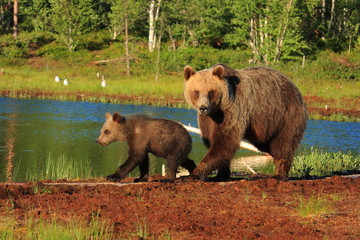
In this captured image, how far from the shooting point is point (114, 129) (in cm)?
980

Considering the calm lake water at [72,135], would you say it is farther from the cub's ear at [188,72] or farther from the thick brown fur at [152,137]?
the cub's ear at [188,72]

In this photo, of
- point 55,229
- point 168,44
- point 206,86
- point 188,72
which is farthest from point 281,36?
point 55,229

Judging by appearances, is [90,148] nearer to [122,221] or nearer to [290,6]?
[122,221]

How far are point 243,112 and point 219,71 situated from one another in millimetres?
811

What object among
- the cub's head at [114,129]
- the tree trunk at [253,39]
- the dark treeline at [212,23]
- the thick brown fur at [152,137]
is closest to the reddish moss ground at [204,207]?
the thick brown fur at [152,137]

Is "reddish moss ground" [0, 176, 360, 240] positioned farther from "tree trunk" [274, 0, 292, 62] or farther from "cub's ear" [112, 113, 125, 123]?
"tree trunk" [274, 0, 292, 62]

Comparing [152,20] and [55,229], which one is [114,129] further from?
[152,20]

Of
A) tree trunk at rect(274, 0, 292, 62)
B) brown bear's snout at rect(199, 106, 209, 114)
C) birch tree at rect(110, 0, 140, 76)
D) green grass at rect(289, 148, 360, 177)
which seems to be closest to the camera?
brown bear's snout at rect(199, 106, 209, 114)

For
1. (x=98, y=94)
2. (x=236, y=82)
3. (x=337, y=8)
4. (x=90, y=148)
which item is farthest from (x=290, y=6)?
(x=236, y=82)

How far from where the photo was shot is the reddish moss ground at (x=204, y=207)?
6156 mm

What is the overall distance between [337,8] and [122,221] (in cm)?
5135

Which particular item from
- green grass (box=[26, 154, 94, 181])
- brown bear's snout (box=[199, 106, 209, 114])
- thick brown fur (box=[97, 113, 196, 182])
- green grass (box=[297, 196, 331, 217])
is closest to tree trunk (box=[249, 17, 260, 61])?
green grass (box=[26, 154, 94, 181])

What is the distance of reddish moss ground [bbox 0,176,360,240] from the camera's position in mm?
6156

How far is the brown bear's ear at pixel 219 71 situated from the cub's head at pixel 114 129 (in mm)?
2041
